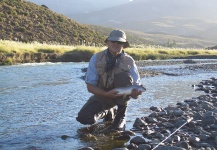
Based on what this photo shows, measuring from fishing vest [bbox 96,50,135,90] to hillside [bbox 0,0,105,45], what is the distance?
29304 mm

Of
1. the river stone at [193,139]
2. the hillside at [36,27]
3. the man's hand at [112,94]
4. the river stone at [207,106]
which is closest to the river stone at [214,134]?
the river stone at [193,139]

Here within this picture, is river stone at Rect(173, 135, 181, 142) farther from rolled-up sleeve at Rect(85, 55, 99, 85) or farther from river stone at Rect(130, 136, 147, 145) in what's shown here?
rolled-up sleeve at Rect(85, 55, 99, 85)

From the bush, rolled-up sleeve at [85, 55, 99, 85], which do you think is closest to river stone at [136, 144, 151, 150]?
rolled-up sleeve at [85, 55, 99, 85]

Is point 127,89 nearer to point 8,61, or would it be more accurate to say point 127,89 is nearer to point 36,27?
point 8,61

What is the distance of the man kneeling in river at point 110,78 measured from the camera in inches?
255

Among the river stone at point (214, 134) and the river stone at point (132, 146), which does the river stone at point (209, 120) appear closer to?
the river stone at point (214, 134)

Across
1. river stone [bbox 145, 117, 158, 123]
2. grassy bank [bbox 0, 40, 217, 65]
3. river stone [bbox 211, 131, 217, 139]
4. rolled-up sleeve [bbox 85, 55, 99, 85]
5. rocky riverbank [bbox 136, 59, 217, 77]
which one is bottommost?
rocky riverbank [bbox 136, 59, 217, 77]

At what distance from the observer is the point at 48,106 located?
885cm

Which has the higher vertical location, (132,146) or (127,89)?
(127,89)

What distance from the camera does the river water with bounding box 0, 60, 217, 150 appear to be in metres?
6.09

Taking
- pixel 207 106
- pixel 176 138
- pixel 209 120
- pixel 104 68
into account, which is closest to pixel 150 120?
pixel 209 120

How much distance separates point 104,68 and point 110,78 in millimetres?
215

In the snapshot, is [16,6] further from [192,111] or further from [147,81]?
[192,111]

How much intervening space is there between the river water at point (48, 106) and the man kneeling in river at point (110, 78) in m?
0.51
